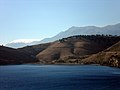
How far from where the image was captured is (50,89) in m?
166

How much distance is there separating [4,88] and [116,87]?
215 feet

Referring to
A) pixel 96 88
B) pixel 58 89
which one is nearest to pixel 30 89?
pixel 58 89

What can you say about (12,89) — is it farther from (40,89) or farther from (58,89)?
→ (58,89)

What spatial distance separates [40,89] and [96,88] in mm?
31893

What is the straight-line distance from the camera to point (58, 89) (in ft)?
542

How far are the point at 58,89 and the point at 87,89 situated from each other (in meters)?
16.4

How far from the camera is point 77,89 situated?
16438 centimetres

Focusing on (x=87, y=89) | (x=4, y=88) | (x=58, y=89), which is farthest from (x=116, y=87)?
(x=4, y=88)

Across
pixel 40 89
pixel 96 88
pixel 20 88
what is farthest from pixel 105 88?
pixel 20 88

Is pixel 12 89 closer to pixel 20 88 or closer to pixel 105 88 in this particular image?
pixel 20 88

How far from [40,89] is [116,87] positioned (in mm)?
44725

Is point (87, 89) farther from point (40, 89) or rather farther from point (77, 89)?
point (40, 89)

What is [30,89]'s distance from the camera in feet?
539

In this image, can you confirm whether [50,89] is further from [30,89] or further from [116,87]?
[116,87]
